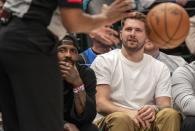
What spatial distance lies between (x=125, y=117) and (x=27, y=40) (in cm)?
208

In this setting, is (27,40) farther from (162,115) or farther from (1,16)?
(162,115)

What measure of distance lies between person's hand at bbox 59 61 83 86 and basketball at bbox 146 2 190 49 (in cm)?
83

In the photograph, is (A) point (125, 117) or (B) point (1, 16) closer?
(B) point (1, 16)

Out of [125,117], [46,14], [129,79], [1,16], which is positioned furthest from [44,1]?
[129,79]

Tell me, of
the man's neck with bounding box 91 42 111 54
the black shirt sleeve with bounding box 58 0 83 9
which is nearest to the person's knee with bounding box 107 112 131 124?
the man's neck with bounding box 91 42 111 54

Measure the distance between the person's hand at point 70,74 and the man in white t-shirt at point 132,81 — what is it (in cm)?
60

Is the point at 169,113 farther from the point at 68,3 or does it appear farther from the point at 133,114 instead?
the point at 68,3

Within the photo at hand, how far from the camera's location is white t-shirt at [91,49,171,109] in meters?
5.39

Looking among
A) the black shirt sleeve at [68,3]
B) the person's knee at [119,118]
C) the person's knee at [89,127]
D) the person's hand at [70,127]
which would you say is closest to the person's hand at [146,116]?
the person's knee at [119,118]

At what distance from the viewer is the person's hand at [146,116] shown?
16.5ft

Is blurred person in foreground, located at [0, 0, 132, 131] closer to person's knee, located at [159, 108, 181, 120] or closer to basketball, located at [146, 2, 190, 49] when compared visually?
basketball, located at [146, 2, 190, 49]

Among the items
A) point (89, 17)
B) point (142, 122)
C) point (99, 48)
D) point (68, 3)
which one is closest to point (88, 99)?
point (142, 122)

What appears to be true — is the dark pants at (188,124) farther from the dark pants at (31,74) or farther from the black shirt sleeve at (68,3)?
the black shirt sleeve at (68,3)

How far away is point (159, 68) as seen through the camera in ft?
18.4
